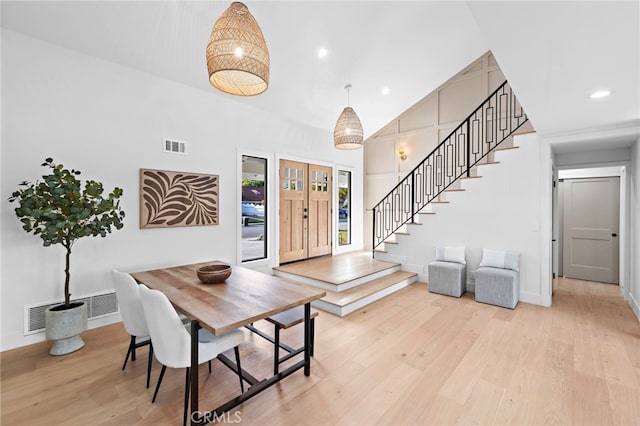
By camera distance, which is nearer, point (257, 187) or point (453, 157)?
point (257, 187)

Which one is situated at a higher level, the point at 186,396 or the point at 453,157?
the point at 453,157

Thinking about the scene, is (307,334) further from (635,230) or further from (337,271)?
(635,230)

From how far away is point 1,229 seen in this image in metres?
2.81

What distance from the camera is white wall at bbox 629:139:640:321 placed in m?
3.66

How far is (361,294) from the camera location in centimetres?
423

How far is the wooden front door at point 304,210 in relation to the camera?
5.65 metres

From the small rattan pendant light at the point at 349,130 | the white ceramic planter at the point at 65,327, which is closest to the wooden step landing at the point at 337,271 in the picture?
the small rattan pendant light at the point at 349,130

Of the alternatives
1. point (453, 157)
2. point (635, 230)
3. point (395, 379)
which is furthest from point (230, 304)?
point (453, 157)

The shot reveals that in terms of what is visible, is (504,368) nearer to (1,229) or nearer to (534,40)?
(534,40)

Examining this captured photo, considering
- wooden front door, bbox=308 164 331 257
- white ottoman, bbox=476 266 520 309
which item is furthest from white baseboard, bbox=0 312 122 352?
white ottoman, bbox=476 266 520 309

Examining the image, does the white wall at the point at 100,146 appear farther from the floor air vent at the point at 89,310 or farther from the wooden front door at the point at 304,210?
the wooden front door at the point at 304,210

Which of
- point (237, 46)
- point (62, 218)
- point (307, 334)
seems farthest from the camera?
point (62, 218)

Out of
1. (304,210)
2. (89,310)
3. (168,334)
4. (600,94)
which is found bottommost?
(89,310)

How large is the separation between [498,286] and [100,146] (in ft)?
18.3
